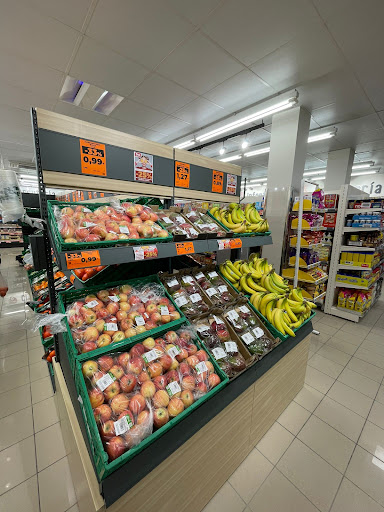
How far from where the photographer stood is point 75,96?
3.91m

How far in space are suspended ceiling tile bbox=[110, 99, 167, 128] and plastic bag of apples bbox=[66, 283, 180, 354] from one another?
13.3ft

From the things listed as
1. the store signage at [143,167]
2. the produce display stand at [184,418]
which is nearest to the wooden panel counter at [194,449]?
the produce display stand at [184,418]

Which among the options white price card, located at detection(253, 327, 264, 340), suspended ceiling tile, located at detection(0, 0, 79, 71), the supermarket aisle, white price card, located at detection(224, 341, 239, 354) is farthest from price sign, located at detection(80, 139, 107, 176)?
suspended ceiling tile, located at detection(0, 0, 79, 71)

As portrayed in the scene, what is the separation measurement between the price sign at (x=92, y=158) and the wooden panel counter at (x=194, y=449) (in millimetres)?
1235

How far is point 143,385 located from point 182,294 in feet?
2.07

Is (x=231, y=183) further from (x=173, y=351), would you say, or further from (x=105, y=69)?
(x=105, y=69)

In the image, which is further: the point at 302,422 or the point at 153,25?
the point at 153,25

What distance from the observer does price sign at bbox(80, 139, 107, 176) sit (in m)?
1.35

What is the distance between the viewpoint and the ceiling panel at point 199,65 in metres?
2.59

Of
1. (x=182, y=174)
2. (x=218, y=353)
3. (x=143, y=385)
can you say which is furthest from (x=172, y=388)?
(x=182, y=174)

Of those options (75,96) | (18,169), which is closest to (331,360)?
(75,96)

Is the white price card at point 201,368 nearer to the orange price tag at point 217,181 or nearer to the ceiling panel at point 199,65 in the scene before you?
the orange price tag at point 217,181

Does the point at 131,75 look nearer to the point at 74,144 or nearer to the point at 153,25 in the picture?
the point at 153,25

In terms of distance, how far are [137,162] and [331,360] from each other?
2987 mm
